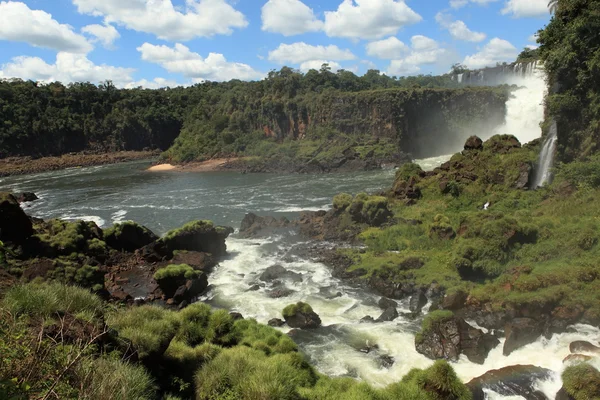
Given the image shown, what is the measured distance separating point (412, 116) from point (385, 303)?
219 ft

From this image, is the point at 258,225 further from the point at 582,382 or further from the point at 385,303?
the point at 582,382

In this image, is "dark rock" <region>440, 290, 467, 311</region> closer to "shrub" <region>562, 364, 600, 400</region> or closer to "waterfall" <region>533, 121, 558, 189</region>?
"shrub" <region>562, 364, 600, 400</region>

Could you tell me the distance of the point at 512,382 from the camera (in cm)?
1353

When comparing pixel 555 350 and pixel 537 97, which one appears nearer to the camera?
pixel 555 350

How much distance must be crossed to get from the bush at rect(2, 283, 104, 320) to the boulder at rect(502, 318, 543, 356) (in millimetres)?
13957

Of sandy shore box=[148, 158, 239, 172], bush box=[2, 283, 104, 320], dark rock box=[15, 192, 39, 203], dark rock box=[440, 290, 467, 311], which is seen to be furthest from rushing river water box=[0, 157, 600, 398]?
bush box=[2, 283, 104, 320]

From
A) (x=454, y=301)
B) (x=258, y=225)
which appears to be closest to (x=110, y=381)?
(x=454, y=301)

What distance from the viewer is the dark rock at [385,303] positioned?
2025 cm

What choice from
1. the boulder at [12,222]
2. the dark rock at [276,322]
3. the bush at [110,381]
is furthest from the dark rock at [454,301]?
the boulder at [12,222]

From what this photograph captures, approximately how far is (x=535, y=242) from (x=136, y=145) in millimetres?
100695

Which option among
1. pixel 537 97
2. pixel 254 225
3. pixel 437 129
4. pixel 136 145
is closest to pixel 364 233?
pixel 254 225

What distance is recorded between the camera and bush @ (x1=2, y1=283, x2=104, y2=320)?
8.04 metres

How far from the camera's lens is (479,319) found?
1802cm

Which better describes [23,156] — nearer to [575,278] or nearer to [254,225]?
[254,225]
